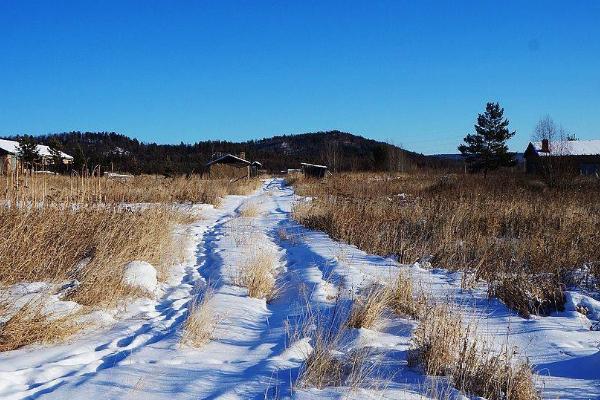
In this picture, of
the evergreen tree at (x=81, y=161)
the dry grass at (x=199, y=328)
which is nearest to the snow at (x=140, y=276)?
the dry grass at (x=199, y=328)

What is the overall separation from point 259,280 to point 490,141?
45919 mm

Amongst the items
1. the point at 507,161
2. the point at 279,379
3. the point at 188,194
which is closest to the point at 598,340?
the point at 279,379

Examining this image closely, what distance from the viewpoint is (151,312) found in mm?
4395

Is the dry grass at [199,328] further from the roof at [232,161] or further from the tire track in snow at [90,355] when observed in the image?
the roof at [232,161]

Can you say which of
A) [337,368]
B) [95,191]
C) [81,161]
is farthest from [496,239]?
[81,161]

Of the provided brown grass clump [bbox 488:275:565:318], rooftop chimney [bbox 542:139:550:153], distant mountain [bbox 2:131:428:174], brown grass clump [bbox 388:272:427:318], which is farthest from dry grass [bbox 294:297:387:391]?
distant mountain [bbox 2:131:428:174]

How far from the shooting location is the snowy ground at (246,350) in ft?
8.52

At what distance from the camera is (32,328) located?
3.34 m

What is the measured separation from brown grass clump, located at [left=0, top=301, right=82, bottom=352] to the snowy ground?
9 cm

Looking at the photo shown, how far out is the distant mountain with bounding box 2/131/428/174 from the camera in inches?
3041

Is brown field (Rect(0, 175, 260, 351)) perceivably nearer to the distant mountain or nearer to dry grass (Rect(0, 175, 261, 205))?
dry grass (Rect(0, 175, 261, 205))

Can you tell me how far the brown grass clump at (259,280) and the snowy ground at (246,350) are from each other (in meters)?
0.12

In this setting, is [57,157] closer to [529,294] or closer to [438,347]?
[529,294]

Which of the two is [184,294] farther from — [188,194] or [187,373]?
[188,194]
